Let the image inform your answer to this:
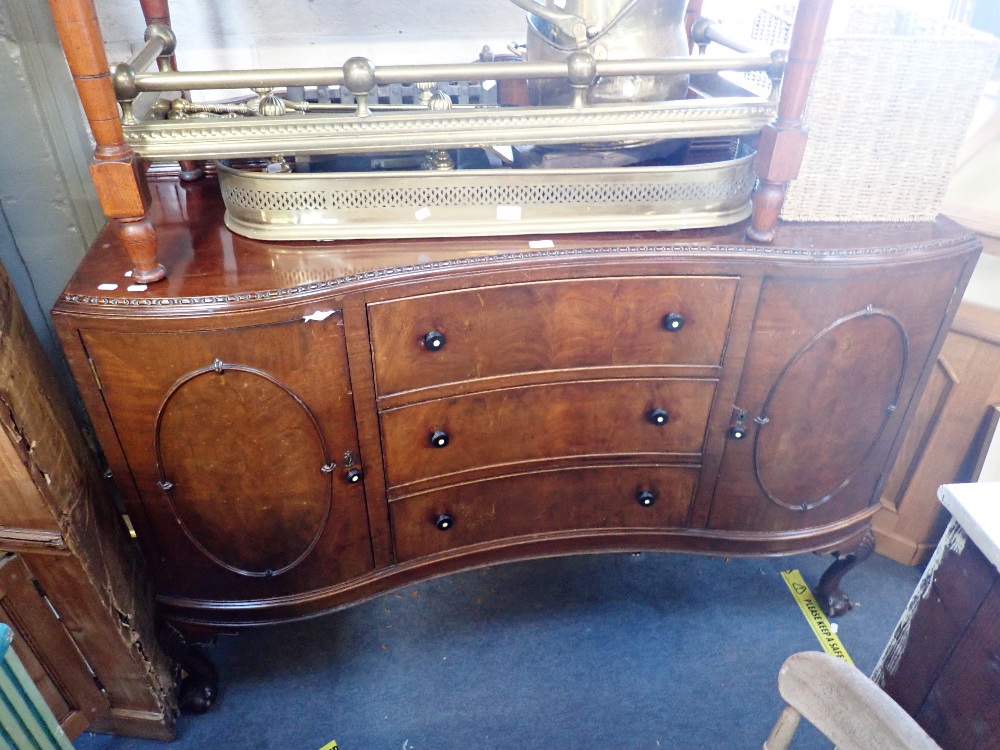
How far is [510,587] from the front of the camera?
2018 millimetres

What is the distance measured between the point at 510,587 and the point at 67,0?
1602 mm

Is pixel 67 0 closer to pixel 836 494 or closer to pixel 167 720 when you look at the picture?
pixel 167 720

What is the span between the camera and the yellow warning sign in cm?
185

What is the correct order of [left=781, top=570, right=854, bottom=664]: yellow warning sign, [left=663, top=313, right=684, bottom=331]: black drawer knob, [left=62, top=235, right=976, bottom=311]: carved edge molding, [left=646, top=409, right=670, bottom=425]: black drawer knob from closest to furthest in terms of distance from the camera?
1. [left=62, top=235, right=976, bottom=311]: carved edge molding
2. [left=663, top=313, right=684, bottom=331]: black drawer knob
3. [left=646, top=409, right=670, bottom=425]: black drawer knob
4. [left=781, top=570, right=854, bottom=664]: yellow warning sign

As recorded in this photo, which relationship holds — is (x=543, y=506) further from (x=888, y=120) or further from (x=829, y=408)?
(x=888, y=120)

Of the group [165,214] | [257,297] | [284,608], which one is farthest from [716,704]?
[165,214]

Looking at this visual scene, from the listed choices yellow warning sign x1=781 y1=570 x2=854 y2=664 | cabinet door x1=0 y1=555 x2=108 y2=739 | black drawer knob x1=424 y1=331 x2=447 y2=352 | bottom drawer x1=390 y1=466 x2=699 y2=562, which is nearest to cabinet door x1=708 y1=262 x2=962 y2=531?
bottom drawer x1=390 y1=466 x2=699 y2=562

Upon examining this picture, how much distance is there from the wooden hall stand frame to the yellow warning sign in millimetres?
350

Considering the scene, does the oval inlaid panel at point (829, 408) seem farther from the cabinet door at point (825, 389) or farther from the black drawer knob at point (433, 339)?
the black drawer knob at point (433, 339)

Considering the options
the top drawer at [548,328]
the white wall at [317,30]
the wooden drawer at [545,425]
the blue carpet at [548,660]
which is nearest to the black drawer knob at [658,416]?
the wooden drawer at [545,425]

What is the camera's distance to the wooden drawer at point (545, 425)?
1416 mm

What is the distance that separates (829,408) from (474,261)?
82 cm

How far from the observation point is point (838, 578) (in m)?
1.91

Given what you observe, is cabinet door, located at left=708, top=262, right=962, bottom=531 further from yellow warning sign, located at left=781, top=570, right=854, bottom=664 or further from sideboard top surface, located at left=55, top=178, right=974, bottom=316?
yellow warning sign, located at left=781, top=570, right=854, bottom=664
